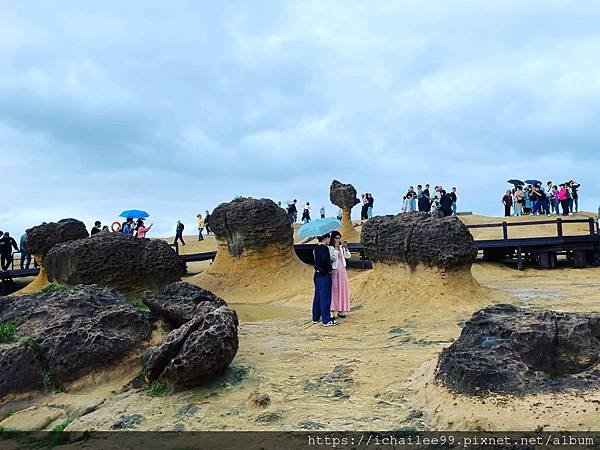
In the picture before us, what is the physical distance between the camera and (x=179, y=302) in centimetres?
651

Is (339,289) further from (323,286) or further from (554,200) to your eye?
(554,200)

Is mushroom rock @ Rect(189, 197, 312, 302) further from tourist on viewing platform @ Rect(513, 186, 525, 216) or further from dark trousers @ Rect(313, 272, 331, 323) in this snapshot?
tourist on viewing platform @ Rect(513, 186, 525, 216)

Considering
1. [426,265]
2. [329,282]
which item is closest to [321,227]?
[329,282]

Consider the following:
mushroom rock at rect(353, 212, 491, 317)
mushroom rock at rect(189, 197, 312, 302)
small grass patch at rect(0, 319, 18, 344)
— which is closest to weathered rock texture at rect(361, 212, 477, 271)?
mushroom rock at rect(353, 212, 491, 317)

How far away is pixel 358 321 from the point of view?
8.11 meters

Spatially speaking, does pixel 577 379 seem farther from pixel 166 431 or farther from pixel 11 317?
pixel 11 317

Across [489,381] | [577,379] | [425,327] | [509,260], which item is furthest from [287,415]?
[509,260]

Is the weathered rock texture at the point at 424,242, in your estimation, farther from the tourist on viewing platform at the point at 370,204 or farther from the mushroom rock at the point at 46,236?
the tourist on viewing platform at the point at 370,204

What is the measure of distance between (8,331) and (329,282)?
4.21m

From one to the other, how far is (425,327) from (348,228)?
13557mm

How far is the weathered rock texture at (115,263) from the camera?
1012 cm

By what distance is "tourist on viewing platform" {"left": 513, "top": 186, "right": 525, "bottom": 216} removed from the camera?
22.1 meters

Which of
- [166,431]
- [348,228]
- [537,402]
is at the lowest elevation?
[166,431]

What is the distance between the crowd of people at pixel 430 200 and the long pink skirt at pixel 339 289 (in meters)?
10.9
